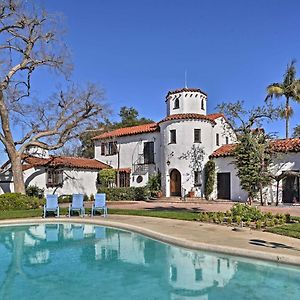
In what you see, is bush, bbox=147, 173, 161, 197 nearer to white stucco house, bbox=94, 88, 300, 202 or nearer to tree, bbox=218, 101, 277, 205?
white stucco house, bbox=94, 88, 300, 202

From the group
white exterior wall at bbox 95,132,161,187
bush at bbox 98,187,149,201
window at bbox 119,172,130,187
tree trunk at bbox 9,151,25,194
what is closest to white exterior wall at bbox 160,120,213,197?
white exterior wall at bbox 95,132,161,187

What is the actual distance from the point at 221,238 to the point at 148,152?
2256 cm

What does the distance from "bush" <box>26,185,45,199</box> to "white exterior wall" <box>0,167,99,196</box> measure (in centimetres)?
55

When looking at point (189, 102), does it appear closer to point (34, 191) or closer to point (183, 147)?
point (183, 147)

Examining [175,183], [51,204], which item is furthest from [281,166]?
[51,204]

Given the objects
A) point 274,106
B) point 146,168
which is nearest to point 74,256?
point 274,106

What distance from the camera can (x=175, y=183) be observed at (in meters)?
30.8

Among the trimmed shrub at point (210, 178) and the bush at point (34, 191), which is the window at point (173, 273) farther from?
the bush at point (34, 191)

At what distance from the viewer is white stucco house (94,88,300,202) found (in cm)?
2571

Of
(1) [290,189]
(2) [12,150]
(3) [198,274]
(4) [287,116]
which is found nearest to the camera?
(3) [198,274]

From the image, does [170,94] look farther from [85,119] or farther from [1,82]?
[1,82]

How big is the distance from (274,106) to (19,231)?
1654 cm

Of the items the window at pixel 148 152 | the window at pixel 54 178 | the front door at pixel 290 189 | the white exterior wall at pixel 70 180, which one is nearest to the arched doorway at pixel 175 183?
the window at pixel 148 152

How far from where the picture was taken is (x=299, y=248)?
9.41m
